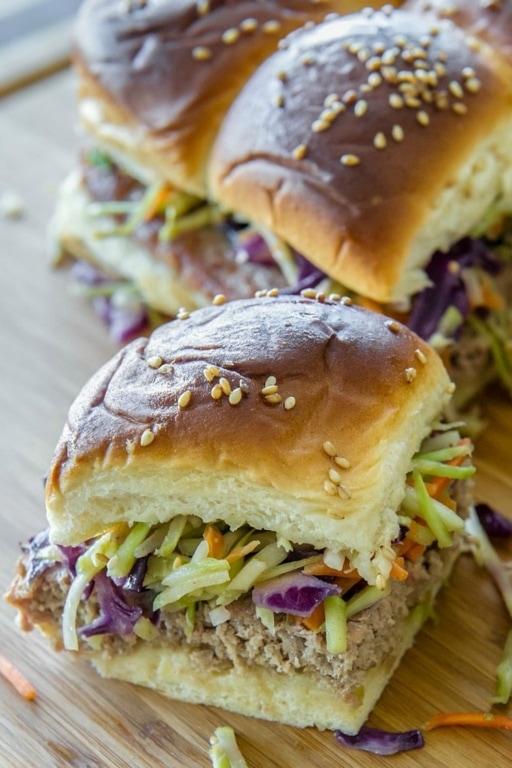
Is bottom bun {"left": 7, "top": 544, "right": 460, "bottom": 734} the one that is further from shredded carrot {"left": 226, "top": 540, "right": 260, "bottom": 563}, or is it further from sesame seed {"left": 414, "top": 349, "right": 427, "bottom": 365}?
sesame seed {"left": 414, "top": 349, "right": 427, "bottom": 365}

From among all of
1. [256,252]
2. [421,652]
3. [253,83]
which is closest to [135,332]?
[256,252]

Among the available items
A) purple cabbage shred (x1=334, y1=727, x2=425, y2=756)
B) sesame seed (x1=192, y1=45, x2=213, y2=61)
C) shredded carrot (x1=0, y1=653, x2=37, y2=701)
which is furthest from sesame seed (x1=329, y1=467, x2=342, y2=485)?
sesame seed (x1=192, y1=45, x2=213, y2=61)

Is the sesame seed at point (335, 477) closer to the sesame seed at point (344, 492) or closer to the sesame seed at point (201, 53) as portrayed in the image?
the sesame seed at point (344, 492)

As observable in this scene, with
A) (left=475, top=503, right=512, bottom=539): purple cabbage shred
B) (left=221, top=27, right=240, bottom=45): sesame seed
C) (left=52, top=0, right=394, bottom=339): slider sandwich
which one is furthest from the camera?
(left=221, top=27, right=240, bottom=45): sesame seed

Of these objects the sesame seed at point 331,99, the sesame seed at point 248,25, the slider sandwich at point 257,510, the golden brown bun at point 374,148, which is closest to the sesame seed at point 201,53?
the sesame seed at point 248,25

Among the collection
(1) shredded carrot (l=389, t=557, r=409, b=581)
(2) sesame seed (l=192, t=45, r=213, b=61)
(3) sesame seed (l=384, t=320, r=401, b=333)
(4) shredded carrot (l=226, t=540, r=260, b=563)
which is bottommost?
(1) shredded carrot (l=389, t=557, r=409, b=581)

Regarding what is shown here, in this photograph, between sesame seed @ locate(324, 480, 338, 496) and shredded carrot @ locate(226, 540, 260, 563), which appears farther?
shredded carrot @ locate(226, 540, 260, 563)
